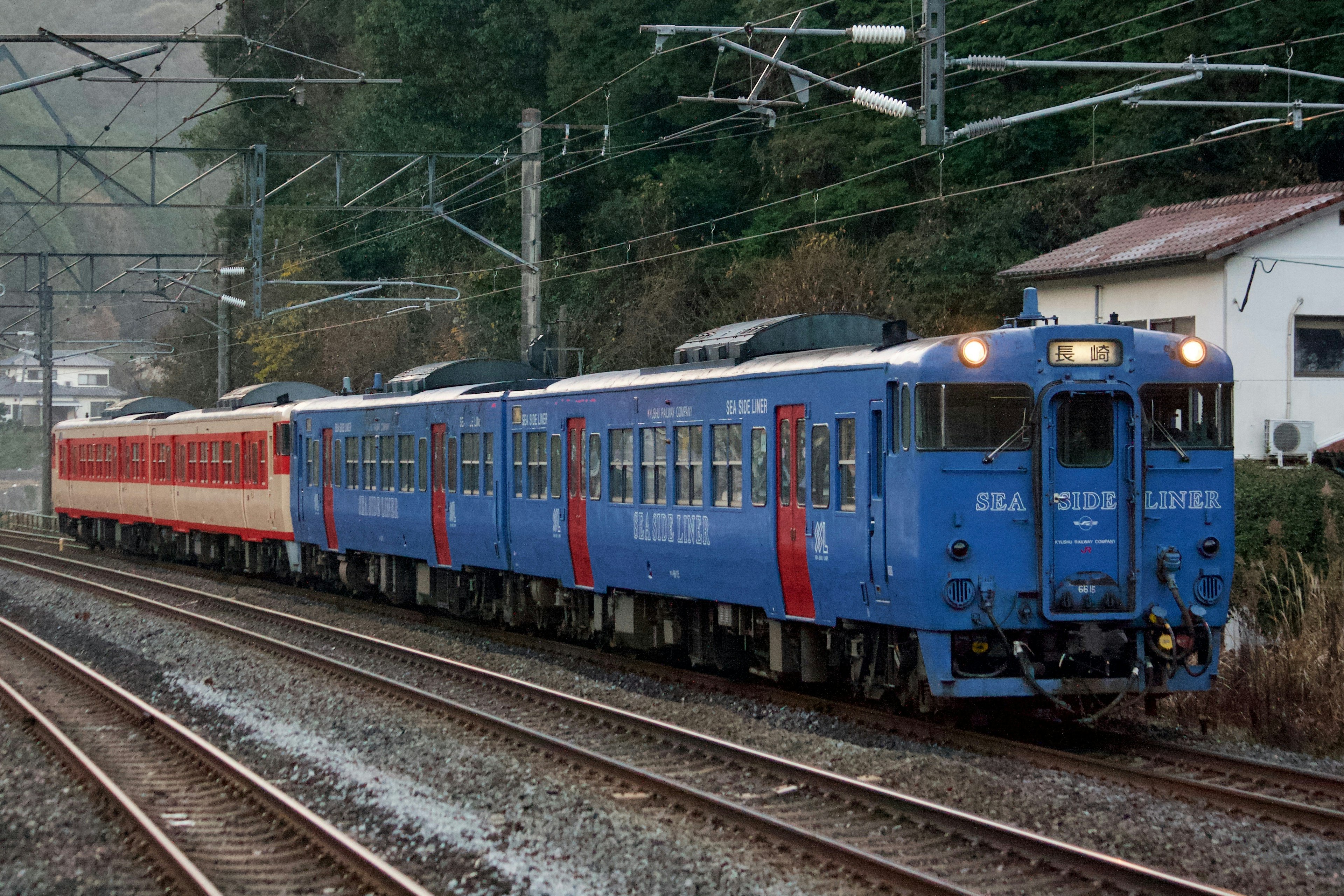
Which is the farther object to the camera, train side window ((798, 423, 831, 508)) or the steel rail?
train side window ((798, 423, 831, 508))

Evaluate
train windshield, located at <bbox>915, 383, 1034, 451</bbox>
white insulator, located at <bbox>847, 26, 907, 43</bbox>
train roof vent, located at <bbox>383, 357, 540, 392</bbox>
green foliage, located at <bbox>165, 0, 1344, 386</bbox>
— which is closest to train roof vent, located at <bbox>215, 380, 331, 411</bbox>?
green foliage, located at <bbox>165, 0, 1344, 386</bbox>

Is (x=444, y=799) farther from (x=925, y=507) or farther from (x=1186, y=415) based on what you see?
(x=1186, y=415)

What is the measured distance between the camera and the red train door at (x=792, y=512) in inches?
474

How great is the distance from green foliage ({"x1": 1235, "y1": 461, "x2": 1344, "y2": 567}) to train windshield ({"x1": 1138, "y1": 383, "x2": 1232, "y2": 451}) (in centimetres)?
634

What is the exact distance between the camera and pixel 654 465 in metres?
14.5

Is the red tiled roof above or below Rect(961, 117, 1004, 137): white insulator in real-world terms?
above

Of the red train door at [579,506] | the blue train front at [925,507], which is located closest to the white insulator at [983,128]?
the blue train front at [925,507]

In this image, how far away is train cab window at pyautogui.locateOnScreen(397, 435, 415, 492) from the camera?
2046 cm

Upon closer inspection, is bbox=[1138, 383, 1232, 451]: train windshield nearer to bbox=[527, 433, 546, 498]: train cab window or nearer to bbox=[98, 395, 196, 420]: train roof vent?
bbox=[527, 433, 546, 498]: train cab window

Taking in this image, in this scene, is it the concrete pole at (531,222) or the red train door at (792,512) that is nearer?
the red train door at (792,512)

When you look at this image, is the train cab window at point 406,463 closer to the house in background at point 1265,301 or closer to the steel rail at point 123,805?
the steel rail at point 123,805

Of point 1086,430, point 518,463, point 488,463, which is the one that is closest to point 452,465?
point 488,463

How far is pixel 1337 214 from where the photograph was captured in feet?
80.9

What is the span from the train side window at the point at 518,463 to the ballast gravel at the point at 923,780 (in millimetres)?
1688
